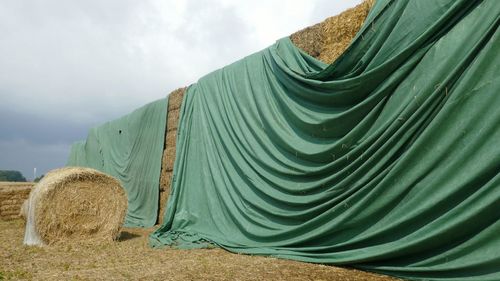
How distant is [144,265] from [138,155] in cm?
562

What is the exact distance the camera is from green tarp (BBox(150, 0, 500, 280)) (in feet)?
9.56

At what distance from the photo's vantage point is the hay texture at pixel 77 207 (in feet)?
18.5

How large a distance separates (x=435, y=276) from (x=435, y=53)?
1716 mm

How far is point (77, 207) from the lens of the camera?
5957 millimetres

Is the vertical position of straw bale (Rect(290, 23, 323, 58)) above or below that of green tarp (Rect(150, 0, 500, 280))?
above

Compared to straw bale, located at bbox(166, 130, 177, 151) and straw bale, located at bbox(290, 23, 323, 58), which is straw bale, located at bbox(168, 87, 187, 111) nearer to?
straw bale, located at bbox(166, 130, 177, 151)

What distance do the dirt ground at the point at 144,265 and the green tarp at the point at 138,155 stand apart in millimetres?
2803

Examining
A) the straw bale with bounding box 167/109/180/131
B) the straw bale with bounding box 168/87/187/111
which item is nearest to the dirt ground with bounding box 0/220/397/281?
the straw bale with bounding box 167/109/180/131

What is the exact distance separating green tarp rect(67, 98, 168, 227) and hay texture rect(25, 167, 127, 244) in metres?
1.79

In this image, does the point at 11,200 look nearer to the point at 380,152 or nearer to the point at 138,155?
the point at 138,155

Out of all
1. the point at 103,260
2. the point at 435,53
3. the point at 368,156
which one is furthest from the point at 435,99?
the point at 103,260

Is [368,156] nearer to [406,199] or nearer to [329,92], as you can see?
[406,199]

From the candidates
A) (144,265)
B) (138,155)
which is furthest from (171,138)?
(144,265)

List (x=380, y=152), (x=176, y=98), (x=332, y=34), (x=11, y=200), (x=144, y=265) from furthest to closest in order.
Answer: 1. (x=11, y=200)
2. (x=176, y=98)
3. (x=332, y=34)
4. (x=144, y=265)
5. (x=380, y=152)
